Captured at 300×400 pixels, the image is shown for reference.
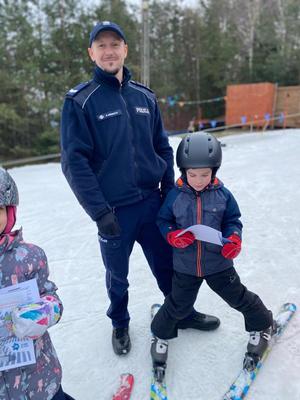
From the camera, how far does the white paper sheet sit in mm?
1984

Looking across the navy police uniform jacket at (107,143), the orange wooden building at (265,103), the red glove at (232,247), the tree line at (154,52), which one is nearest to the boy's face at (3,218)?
the navy police uniform jacket at (107,143)

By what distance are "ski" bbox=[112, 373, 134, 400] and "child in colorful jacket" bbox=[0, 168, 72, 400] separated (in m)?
0.67

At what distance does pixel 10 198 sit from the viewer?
1.55m

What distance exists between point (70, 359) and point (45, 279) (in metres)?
1.27

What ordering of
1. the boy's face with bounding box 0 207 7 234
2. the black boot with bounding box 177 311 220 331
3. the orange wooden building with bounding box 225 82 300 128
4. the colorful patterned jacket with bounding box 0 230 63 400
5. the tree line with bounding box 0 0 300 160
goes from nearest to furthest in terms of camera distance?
the colorful patterned jacket with bounding box 0 230 63 400
the boy's face with bounding box 0 207 7 234
the black boot with bounding box 177 311 220 331
the orange wooden building with bounding box 225 82 300 128
the tree line with bounding box 0 0 300 160

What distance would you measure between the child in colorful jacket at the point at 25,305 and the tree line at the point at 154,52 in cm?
1528

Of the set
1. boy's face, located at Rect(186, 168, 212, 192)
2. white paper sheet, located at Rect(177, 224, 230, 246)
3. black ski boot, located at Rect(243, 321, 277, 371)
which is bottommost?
black ski boot, located at Rect(243, 321, 277, 371)

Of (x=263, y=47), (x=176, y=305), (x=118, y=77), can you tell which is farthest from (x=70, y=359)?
(x=263, y=47)

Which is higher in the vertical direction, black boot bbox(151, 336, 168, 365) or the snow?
black boot bbox(151, 336, 168, 365)

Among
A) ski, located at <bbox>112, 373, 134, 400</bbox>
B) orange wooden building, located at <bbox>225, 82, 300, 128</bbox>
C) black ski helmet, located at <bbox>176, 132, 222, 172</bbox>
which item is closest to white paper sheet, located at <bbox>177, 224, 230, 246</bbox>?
black ski helmet, located at <bbox>176, 132, 222, 172</bbox>

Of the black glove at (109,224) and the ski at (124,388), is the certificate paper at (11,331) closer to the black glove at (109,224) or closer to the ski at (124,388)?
the black glove at (109,224)

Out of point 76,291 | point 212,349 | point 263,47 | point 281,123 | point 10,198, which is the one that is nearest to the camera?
point 10,198

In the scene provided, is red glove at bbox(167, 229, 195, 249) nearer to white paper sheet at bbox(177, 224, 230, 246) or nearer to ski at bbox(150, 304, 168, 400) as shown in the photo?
white paper sheet at bbox(177, 224, 230, 246)

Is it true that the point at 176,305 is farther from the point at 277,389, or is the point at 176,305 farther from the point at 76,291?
the point at 76,291
